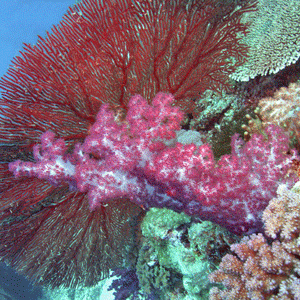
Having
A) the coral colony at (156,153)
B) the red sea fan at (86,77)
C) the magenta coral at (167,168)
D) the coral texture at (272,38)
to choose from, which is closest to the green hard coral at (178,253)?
the coral colony at (156,153)

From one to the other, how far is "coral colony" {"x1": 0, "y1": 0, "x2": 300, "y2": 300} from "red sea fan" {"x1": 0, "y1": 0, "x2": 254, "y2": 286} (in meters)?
0.01

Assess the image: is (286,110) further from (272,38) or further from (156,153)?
(156,153)

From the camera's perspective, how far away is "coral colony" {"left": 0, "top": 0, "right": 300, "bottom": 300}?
1.92 meters

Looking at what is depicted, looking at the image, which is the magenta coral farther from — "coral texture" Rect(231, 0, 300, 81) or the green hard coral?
"coral texture" Rect(231, 0, 300, 81)

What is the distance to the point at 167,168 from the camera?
2.04m

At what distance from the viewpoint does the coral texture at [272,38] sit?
2.50 meters

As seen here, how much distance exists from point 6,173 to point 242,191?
3.02m

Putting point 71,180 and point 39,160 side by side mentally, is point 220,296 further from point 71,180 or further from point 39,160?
point 39,160

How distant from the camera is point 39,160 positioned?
2664 millimetres

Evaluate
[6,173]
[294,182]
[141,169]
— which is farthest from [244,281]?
[6,173]

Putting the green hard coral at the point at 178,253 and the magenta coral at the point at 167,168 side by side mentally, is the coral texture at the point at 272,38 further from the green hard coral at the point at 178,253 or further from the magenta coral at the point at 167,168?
the green hard coral at the point at 178,253

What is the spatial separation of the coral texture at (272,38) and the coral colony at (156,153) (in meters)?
0.04

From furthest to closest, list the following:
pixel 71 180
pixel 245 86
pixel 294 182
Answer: pixel 245 86, pixel 71 180, pixel 294 182

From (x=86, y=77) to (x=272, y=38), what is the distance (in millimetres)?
2401
